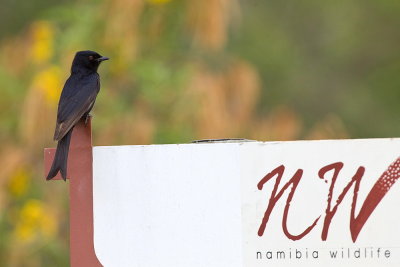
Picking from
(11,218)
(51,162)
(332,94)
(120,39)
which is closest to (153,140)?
(120,39)

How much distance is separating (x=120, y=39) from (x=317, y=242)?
154 inches

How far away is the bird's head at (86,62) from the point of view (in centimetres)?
576

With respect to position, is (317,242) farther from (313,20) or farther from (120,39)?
(313,20)

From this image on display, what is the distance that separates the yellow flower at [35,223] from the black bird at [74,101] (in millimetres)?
2248

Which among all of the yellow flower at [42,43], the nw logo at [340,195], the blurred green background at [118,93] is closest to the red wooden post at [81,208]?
the nw logo at [340,195]

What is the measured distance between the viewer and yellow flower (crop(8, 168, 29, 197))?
Result: 8.20 metres

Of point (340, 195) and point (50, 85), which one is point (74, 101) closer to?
point (340, 195)

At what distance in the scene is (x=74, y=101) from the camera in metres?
5.07

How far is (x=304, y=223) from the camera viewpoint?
4.23 meters

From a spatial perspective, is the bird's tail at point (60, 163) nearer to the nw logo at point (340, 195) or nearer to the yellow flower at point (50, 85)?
the nw logo at point (340, 195)

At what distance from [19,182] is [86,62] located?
2.63 meters

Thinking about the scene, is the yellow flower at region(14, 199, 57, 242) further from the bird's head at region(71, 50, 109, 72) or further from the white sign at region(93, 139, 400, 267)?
the white sign at region(93, 139, 400, 267)

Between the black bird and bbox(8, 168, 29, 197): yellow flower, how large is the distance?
8.15 ft

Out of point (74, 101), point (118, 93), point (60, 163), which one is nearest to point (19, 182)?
point (118, 93)
